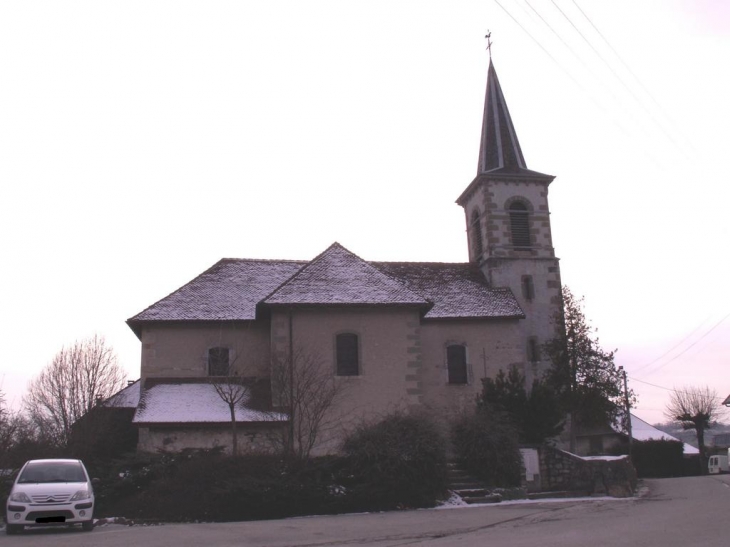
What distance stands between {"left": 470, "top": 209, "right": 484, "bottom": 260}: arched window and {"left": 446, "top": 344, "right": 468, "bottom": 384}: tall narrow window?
7310 mm

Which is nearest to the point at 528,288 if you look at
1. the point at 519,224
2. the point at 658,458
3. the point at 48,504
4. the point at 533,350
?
the point at 533,350

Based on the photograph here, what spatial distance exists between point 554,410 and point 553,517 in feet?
28.6

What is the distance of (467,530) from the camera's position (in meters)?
13.2

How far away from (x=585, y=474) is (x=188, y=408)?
40.5 feet

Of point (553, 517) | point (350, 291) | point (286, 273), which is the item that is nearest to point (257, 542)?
point (553, 517)

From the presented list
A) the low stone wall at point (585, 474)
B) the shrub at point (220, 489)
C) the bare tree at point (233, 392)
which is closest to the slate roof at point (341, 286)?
the bare tree at point (233, 392)

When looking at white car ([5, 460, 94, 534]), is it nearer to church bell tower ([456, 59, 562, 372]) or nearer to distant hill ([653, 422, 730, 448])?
church bell tower ([456, 59, 562, 372])

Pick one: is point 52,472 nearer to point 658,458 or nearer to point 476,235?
point 476,235

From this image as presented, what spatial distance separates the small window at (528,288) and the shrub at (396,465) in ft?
48.0

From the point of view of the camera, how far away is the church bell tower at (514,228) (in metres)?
31.8

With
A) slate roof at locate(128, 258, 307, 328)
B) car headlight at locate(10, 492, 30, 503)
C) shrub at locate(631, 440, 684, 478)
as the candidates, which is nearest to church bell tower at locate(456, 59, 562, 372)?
slate roof at locate(128, 258, 307, 328)

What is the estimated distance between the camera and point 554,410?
23.3 meters

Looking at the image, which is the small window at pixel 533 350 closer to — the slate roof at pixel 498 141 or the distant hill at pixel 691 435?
the slate roof at pixel 498 141

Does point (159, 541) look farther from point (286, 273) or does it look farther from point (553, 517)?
point (286, 273)
